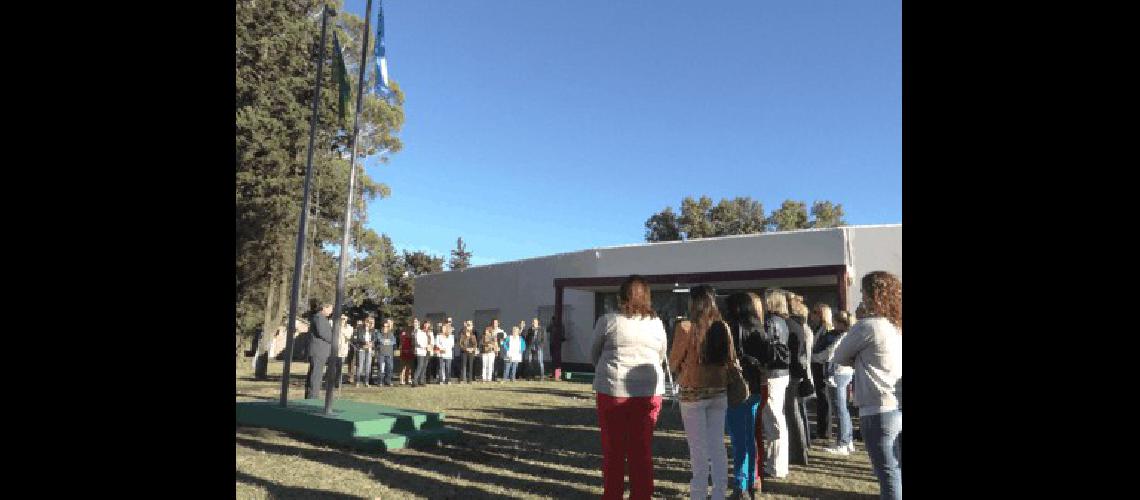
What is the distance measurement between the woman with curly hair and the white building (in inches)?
441

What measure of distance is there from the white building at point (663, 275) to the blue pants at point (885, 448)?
451 inches

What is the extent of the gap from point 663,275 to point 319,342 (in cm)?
1187

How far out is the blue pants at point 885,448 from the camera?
11.2 ft

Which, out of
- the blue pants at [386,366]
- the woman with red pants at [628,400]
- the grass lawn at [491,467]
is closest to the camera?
the woman with red pants at [628,400]

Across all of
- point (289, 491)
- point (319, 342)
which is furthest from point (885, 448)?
point (319, 342)

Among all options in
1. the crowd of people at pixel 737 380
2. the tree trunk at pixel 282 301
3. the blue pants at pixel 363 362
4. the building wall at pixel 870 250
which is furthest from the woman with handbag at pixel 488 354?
the crowd of people at pixel 737 380

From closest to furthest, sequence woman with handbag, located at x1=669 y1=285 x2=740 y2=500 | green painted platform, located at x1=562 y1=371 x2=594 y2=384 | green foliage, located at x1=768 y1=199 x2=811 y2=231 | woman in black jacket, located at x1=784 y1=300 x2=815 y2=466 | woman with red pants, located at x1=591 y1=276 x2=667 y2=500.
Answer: woman with red pants, located at x1=591 y1=276 x2=667 y2=500, woman with handbag, located at x1=669 y1=285 x2=740 y2=500, woman in black jacket, located at x1=784 y1=300 x2=815 y2=466, green painted platform, located at x1=562 y1=371 x2=594 y2=384, green foliage, located at x1=768 y1=199 x2=811 y2=231

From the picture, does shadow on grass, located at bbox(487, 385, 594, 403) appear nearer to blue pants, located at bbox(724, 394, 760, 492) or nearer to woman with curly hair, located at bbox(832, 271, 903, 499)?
blue pants, located at bbox(724, 394, 760, 492)

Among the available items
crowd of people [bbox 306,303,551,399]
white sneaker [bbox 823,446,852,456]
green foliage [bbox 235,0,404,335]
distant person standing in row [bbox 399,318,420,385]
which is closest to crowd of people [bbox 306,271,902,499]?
white sneaker [bbox 823,446,852,456]

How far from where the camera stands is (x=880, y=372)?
361 centimetres

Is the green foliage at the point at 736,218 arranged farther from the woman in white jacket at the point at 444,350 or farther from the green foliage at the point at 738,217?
the woman in white jacket at the point at 444,350

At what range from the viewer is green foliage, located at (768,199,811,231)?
47.2 metres

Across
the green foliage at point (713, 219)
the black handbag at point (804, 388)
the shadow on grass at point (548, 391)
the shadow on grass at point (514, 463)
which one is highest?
the green foliage at point (713, 219)
